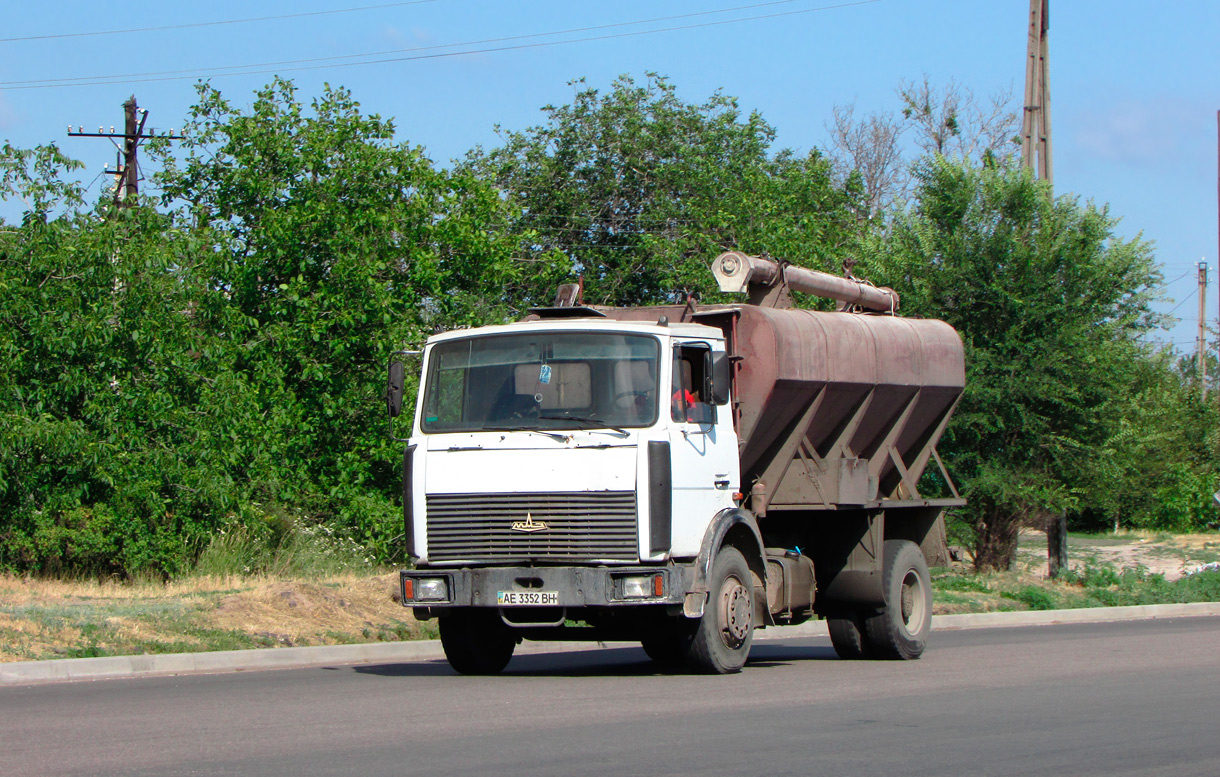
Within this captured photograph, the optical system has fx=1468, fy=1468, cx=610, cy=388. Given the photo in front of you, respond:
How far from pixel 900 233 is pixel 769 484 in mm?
13990

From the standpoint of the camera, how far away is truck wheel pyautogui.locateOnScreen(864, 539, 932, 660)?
1466cm

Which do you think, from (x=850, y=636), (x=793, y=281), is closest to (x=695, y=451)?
(x=793, y=281)

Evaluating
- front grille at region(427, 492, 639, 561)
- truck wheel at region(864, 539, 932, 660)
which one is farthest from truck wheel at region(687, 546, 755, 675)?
truck wheel at region(864, 539, 932, 660)

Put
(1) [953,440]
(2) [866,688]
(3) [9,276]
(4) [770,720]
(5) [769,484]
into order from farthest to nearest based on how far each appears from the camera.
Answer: (1) [953,440]
(3) [9,276]
(5) [769,484]
(2) [866,688]
(4) [770,720]

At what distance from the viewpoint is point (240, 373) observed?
2181 cm

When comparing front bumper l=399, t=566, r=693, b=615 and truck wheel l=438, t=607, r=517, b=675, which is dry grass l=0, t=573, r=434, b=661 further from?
front bumper l=399, t=566, r=693, b=615

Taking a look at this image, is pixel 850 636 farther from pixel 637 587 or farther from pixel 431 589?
pixel 431 589

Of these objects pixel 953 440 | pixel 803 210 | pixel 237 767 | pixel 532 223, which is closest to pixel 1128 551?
pixel 803 210

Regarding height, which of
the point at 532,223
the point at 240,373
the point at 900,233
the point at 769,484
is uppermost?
the point at 532,223

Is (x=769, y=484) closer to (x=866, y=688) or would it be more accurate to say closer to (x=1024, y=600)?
(x=866, y=688)

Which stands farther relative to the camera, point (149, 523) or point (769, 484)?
point (149, 523)

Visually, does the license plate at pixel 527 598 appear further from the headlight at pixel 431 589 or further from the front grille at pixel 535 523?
the headlight at pixel 431 589

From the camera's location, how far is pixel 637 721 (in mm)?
9000

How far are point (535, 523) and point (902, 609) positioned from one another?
203 inches
